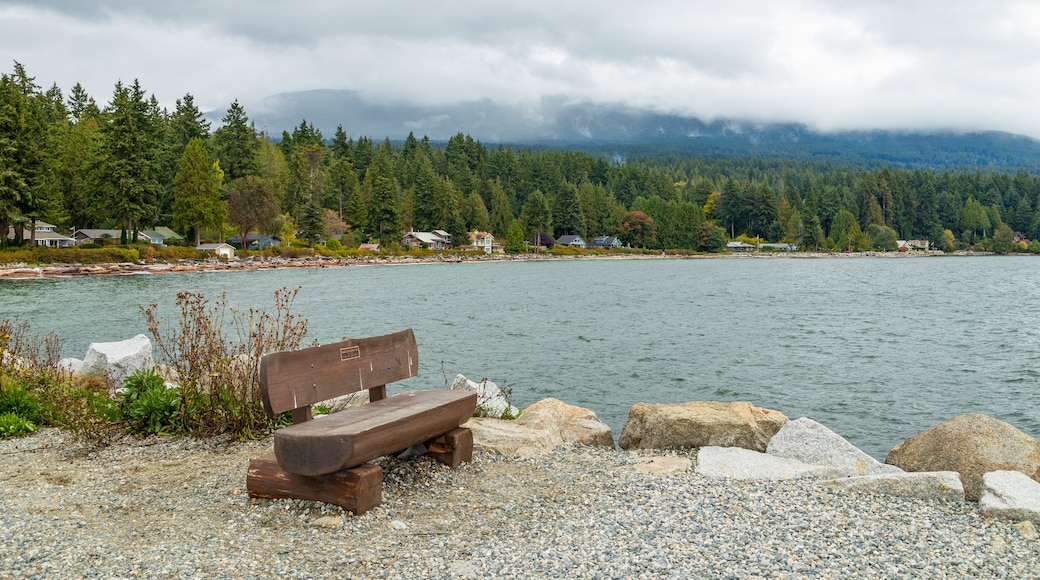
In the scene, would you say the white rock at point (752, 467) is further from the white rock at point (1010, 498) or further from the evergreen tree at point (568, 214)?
the evergreen tree at point (568, 214)

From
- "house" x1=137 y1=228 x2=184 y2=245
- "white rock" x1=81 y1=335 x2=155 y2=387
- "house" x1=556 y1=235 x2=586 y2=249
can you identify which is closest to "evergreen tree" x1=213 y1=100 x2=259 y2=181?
"house" x1=137 y1=228 x2=184 y2=245

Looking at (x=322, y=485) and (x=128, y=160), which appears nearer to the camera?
(x=322, y=485)

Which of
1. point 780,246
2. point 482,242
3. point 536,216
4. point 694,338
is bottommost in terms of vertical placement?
point 694,338

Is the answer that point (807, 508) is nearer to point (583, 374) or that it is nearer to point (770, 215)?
point (583, 374)

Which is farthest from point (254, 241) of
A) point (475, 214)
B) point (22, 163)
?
point (475, 214)

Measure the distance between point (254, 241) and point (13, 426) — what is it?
292 ft

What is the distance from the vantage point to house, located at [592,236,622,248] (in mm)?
141625

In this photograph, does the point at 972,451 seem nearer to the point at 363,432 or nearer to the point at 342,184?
the point at 363,432

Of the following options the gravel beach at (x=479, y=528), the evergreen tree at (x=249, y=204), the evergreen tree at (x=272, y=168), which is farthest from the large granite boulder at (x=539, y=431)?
the evergreen tree at (x=272, y=168)

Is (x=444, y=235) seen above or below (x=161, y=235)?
above

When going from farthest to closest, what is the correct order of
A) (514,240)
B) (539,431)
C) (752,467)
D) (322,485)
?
(514,240) → (539,431) → (752,467) → (322,485)

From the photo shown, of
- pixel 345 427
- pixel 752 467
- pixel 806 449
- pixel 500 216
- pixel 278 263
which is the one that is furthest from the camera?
pixel 500 216

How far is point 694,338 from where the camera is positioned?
27578 mm

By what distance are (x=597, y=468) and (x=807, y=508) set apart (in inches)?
82.3
